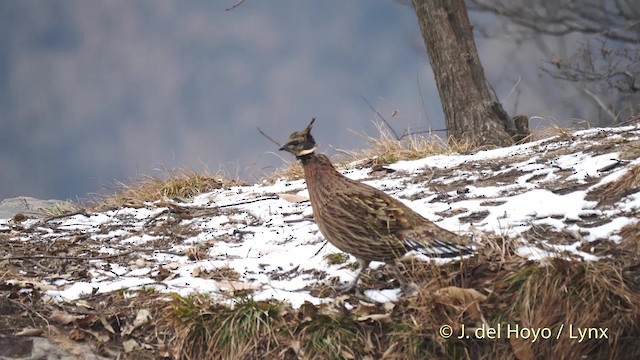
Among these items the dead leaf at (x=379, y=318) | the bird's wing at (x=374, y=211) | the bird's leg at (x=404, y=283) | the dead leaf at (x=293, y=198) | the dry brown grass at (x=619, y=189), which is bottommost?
the dead leaf at (x=293, y=198)

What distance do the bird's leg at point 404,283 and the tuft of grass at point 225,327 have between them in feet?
2.20

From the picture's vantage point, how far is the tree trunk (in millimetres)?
8938

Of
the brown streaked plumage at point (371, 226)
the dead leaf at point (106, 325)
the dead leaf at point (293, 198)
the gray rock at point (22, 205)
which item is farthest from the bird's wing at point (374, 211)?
the gray rock at point (22, 205)

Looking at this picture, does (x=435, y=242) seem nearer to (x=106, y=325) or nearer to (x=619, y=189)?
(x=619, y=189)

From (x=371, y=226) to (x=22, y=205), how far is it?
7994 mm

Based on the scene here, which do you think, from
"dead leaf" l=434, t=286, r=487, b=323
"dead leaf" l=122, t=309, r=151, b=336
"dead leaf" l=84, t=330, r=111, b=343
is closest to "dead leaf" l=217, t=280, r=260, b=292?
"dead leaf" l=122, t=309, r=151, b=336

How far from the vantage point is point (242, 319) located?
3.96 metres

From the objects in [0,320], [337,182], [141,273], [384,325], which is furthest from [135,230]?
[384,325]

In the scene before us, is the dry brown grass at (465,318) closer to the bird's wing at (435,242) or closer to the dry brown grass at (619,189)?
the bird's wing at (435,242)

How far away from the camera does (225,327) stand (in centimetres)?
394

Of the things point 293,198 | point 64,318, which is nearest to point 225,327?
point 64,318

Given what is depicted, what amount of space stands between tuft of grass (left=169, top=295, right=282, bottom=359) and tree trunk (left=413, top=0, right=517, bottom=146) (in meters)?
5.43

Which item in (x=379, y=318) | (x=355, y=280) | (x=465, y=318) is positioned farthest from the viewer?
(x=355, y=280)

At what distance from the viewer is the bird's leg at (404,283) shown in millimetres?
3992
